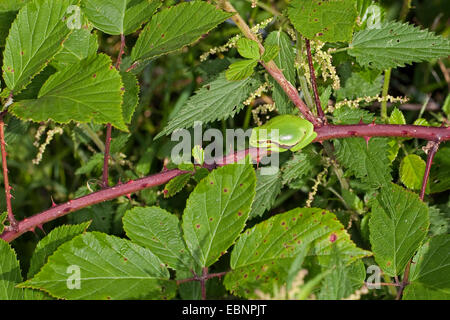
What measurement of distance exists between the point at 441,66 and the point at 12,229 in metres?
1.86

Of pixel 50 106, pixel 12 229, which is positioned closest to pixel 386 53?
pixel 50 106

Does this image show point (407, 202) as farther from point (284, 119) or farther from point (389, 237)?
point (284, 119)

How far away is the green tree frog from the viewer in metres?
1.16

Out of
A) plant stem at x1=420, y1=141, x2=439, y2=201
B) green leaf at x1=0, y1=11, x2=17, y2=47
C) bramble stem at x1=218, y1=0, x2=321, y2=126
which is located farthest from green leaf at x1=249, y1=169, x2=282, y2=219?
green leaf at x1=0, y1=11, x2=17, y2=47

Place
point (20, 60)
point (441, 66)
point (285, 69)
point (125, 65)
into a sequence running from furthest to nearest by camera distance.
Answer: point (441, 66) → point (125, 65) → point (285, 69) → point (20, 60)

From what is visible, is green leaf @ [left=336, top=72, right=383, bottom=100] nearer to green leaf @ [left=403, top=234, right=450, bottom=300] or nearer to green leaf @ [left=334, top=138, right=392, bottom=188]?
green leaf @ [left=334, top=138, right=392, bottom=188]

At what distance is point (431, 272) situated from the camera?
3.57 feet

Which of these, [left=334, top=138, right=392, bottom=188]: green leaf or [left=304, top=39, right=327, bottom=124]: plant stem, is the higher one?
[left=304, top=39, right=327, bottom=124]: plant stem

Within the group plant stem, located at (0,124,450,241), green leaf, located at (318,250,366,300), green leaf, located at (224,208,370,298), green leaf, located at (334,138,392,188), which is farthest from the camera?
green leaf, located at (334,138,392,188)

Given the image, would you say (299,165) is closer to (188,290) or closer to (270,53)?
(270,53)

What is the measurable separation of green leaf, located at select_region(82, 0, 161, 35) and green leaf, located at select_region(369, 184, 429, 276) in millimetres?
735

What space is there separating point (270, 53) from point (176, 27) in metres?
0.23

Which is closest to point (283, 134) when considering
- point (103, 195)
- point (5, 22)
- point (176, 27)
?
point (176, 27)

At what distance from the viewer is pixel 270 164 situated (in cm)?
158
